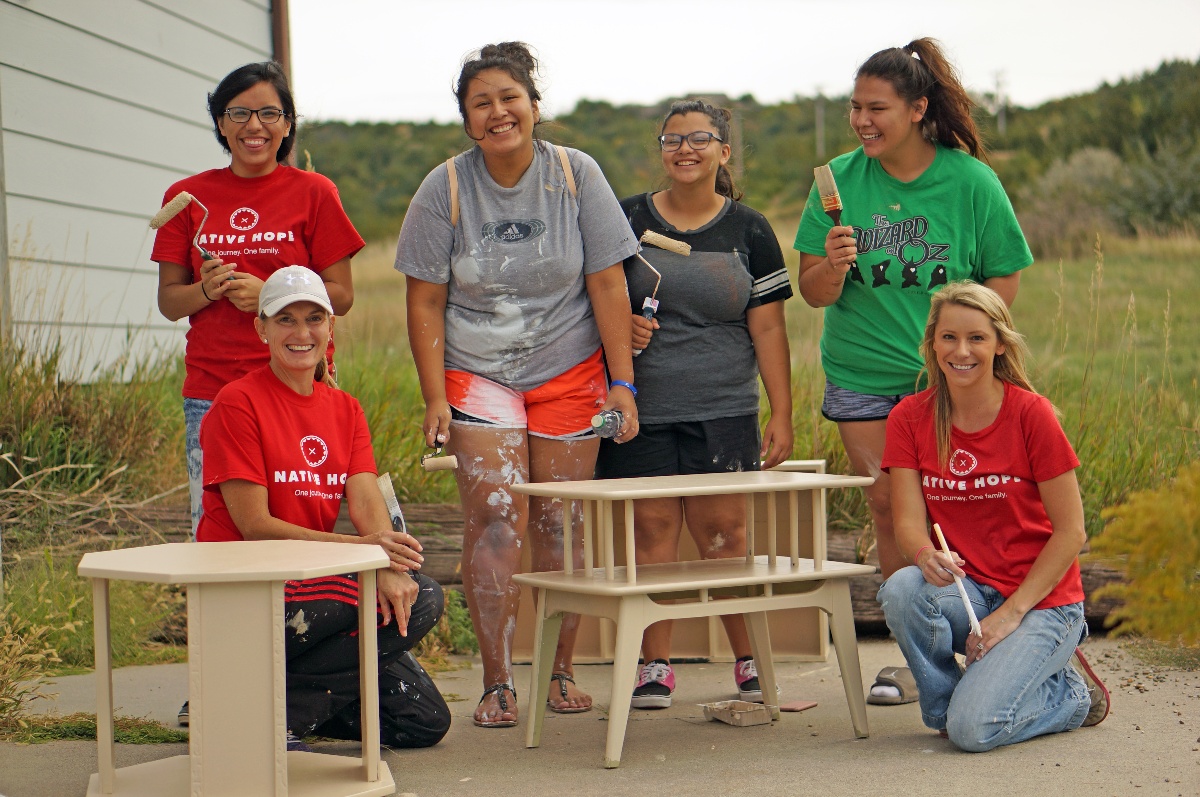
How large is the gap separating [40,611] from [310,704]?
1599 mm

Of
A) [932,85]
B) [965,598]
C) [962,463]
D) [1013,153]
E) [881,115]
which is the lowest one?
[965,598]

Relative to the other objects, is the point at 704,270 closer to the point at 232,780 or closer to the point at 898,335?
the point at 898,335

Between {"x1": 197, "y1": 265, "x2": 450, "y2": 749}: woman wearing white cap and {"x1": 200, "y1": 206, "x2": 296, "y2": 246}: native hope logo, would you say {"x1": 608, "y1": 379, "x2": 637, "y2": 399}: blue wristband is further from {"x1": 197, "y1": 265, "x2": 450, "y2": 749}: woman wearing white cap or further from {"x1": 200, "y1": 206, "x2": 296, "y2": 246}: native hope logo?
{"x1": 200, "y1": 206, "x2": 296, "y2": 246}: native hope logo

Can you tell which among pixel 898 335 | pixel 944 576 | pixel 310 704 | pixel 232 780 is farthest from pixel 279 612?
pixel 898 335

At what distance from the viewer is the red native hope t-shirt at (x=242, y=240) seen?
3822 millimetres

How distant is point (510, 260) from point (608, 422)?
0.58m

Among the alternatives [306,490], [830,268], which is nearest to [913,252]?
[830,268]

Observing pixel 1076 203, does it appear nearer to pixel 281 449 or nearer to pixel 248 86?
pixel 248 86

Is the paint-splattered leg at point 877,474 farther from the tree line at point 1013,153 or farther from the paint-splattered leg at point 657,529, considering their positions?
the tree line at point 1013,153

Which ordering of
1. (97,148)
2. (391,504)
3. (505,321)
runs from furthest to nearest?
(97,148) → (505,321) → (391,504)

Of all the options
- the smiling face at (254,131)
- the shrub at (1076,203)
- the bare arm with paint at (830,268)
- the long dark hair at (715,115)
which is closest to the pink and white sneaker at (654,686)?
the bare arm with paint at (830,268)

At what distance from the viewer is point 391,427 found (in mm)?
6227

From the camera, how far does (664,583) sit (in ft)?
11.3

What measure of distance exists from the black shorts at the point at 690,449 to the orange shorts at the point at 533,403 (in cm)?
26
